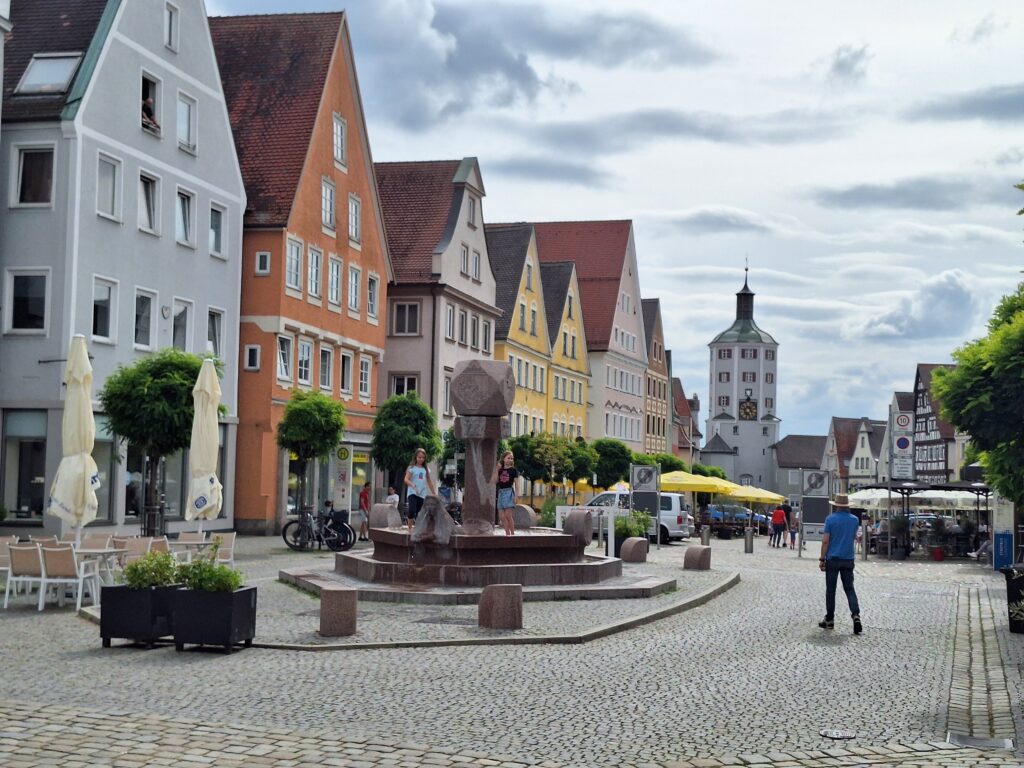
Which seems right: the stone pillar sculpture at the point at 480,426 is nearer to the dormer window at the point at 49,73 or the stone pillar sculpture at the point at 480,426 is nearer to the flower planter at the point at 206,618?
the flower planter at the point at 206,618

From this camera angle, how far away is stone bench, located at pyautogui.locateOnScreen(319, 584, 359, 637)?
14.5 meters

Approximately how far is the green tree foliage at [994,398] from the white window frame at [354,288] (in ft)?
91.2

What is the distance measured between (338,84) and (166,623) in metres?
34.1

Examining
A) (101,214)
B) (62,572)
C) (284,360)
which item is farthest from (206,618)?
(284,360)

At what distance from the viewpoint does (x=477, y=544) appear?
67.6 feet

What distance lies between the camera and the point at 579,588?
20125 millimetres

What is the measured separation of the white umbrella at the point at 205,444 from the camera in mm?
22031

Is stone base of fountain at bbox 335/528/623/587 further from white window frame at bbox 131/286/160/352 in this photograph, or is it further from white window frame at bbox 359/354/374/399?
white window frame at bbox 359/354/374/399

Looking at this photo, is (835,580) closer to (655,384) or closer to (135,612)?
(135,612)

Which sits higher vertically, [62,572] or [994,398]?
[994,398]

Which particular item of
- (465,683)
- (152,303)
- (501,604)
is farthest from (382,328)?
(465,683)

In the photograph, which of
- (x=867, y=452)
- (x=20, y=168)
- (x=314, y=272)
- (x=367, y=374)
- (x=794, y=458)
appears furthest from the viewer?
(x=794, y=458)

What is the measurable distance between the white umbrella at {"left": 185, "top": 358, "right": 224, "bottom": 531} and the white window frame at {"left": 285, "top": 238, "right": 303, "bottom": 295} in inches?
743

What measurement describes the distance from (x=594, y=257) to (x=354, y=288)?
42401 mm
